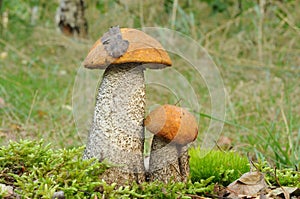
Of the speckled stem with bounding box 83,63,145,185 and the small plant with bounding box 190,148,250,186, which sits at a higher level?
the speckled stem with bounding box 83,63,145,185

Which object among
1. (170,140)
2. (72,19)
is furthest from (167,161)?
(72,19)

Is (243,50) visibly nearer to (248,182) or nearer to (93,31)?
(93,31)

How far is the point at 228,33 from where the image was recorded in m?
6.40

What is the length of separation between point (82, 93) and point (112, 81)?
2.49 meters

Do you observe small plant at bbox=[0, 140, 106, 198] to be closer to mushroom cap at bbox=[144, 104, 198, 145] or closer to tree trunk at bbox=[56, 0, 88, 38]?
mushroom cap at bbox=[144, 104, 198, 145]

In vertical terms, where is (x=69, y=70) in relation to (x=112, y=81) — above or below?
above

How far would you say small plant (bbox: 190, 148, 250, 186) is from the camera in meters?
1.95

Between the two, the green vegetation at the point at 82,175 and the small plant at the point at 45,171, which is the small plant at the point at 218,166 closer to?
the green vegetation at the point at 82,175

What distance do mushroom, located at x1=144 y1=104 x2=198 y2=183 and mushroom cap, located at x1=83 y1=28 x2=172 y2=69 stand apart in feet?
0.71

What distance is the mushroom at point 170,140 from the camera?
1.72m

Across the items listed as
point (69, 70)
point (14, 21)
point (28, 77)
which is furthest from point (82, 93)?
point (14, 21)

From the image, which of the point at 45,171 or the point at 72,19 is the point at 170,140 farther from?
the point at 72,19

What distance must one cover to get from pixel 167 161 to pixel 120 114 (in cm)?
30

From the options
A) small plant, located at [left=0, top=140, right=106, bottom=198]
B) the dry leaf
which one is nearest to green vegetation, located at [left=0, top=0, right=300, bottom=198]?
small plant, located at [left=0, top=140, right=106, bottom=198]
